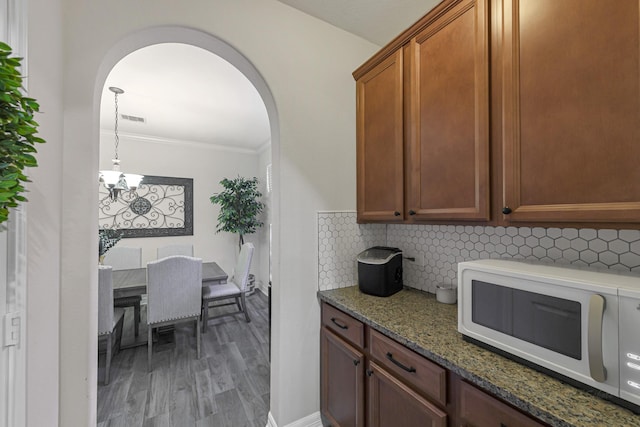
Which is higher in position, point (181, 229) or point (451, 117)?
point (451, 117)

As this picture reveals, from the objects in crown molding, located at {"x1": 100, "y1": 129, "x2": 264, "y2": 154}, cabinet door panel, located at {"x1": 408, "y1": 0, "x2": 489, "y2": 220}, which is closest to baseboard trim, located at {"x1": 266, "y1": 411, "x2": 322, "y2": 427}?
cabinet door panel, located at {"x1": 408, "y1": 0, "x2": 489, "y2": 220}

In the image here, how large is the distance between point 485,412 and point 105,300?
2581 millimetres

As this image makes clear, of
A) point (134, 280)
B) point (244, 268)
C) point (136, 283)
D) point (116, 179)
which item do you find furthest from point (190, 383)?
point (116, 179)

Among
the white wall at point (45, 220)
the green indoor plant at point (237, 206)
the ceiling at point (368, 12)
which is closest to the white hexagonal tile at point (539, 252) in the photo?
the ceiling at point (368, 12)

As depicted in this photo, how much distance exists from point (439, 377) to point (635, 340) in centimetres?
55

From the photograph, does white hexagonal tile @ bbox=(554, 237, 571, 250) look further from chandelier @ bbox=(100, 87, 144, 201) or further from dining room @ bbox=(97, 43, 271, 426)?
chandelier @ bbox=(100, 87, 144, 201)

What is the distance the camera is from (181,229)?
4.23 metres

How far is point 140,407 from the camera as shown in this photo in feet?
6.12

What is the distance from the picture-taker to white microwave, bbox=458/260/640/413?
0.64 metres

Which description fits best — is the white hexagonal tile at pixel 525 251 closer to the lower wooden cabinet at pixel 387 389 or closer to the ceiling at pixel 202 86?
the lower wooden cabinet at pixel 387 389

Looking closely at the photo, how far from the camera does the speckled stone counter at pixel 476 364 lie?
2.09 feet

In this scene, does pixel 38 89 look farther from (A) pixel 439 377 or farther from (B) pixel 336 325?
(A) pixel 439 377

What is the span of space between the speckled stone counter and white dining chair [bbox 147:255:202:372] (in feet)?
5.39

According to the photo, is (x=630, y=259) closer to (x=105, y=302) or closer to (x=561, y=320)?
(x=561, y=320)
